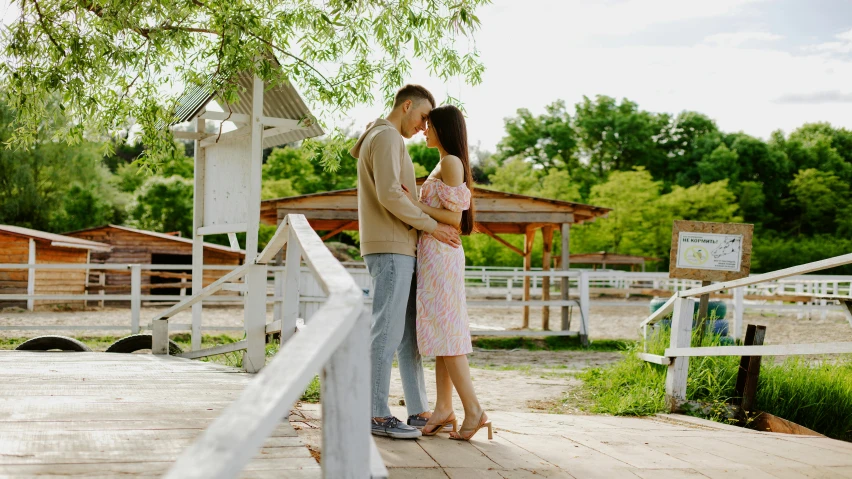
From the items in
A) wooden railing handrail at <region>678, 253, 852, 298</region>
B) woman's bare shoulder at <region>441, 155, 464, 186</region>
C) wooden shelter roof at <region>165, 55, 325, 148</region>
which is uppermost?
wooden shelter roof at <region>165, 55, 325, 148</region>

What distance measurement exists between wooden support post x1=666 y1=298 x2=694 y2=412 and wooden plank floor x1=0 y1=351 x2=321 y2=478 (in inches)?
122

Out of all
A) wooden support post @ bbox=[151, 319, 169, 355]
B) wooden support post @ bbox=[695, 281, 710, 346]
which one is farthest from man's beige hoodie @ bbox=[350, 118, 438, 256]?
wooden support post @ bbox=[151, 319, 169, 355]

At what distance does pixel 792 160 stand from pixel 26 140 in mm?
57060

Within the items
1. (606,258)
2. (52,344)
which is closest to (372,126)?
(52,344)

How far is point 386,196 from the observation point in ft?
12.0

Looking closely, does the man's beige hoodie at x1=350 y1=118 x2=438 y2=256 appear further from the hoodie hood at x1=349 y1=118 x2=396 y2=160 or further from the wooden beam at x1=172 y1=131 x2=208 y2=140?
the wooden beam at x1=172 y1=131 x2=208 y2=140

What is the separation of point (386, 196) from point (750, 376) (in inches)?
143

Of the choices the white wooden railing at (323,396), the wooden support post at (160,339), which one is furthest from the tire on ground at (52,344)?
the white wooden railing at (323,396)

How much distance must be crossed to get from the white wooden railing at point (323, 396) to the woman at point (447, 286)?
113 centimetres

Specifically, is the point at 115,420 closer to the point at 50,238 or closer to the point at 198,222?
the point at 198,222

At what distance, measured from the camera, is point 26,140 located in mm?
7660

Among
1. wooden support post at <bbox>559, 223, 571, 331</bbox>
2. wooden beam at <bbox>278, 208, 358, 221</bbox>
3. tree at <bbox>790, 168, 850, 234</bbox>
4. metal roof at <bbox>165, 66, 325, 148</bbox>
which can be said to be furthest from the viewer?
tree at <bbox>790, 168, 850, 234</bbox>

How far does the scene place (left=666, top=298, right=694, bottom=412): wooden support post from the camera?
5.99 metres

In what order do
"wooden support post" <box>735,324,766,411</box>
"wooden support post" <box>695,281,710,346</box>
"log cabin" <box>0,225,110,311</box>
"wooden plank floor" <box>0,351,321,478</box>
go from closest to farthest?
"wooden plank floor" <box>0,351,321,478</box> → "wooden support post" <box>735,324,766,411</box> → "wooden support post" <box>695,281,710,346</box> → "log cabin" <box>0,225,110,311</box>
